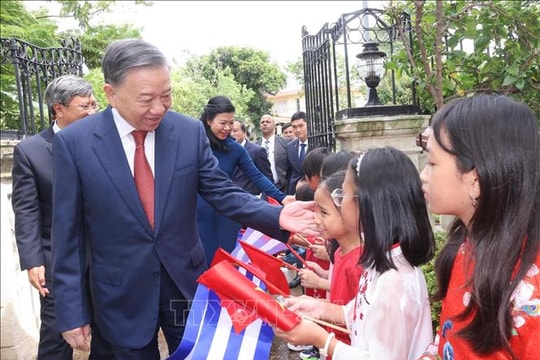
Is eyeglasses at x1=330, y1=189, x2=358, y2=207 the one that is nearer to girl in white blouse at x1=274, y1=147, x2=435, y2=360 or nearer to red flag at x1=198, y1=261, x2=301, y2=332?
girl in white blouse at x1=274, y1=147, x2=435, y2=360

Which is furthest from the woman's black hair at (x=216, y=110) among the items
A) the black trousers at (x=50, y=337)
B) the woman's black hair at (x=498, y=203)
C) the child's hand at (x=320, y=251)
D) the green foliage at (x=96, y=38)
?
the green foliage at (x=96, y=38)

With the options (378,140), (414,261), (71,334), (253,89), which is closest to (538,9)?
(378,140)

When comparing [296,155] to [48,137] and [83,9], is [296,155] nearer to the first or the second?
[48,137]

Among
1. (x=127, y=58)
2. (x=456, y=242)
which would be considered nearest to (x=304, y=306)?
(x=456, y=242)

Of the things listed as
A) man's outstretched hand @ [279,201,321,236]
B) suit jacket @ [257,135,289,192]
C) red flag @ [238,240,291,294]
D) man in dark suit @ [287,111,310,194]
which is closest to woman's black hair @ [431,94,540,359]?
man's outstretched hand @ [279,201,321,236]

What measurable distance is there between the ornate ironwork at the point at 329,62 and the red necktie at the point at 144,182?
211 centimetres

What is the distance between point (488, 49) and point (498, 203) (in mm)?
2627

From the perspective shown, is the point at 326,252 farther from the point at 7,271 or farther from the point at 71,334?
the point at 7,271

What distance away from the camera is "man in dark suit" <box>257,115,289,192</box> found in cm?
703

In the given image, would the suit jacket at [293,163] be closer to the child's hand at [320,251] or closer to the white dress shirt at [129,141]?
the child's hand at [320,251]

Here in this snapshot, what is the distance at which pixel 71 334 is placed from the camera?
6.94 ft

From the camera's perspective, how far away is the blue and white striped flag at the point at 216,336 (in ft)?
6.49

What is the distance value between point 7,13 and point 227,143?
25.3 feet

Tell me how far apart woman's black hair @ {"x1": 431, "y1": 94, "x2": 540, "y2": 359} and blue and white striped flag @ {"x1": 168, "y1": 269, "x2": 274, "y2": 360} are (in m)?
0.89
